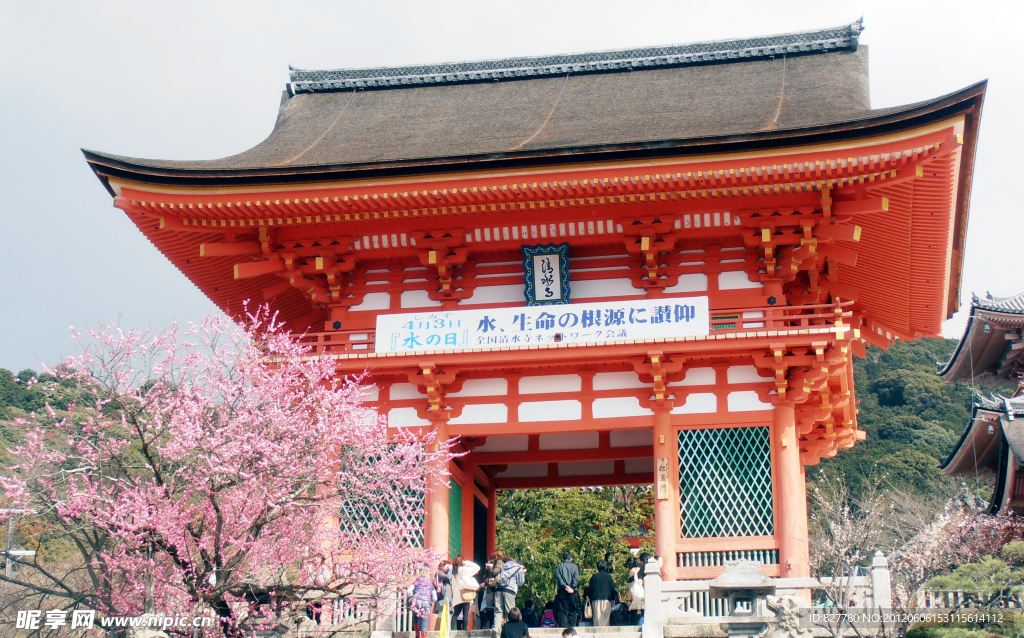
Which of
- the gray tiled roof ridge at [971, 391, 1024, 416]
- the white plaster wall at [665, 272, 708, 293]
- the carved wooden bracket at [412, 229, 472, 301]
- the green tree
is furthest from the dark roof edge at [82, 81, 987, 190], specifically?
the green tree

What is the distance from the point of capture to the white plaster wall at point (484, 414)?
15.0 meters

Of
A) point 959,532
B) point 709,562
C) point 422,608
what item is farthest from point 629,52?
point 959,532

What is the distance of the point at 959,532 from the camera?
26578mm

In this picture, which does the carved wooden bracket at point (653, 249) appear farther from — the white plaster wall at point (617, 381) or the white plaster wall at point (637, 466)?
the white plaster wall at point (637, 466)

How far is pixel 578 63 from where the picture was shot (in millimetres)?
19812

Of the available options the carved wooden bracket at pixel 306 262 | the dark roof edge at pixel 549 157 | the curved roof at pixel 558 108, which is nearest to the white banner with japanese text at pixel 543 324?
the carved wooden bracket at pixel 306 262

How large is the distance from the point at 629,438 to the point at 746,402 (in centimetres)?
386

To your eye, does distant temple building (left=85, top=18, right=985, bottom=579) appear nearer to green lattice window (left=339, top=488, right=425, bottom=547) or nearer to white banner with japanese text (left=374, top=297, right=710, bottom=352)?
white banner with japanese text (left=374, top=297, right=710, bottom=352)

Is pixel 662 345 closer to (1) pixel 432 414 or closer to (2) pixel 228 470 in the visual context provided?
(1) pixel 432 414

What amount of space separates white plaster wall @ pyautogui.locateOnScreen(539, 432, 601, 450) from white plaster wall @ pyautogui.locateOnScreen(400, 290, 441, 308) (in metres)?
3.65

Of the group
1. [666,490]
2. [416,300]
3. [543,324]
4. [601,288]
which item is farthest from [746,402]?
[416,300]

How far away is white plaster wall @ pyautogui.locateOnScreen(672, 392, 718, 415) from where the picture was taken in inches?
568

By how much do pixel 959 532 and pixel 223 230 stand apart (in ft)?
68.5

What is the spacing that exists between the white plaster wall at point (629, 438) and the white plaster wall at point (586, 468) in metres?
1.85
